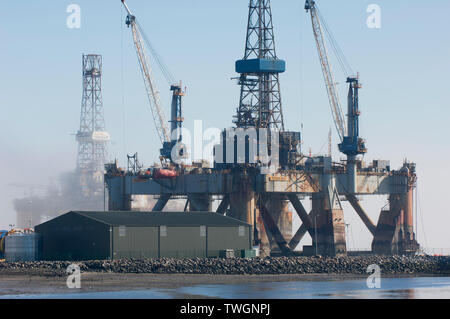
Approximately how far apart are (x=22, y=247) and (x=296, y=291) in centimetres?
4356

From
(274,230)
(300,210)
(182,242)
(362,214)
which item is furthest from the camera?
(362,214)

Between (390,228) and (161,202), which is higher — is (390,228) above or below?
below

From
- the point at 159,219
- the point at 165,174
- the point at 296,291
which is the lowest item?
the point at 296,291

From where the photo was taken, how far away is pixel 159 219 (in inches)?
5098

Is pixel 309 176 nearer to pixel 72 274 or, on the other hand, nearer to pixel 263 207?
pixel 263 207

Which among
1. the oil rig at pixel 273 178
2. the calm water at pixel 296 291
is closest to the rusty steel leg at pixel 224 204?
the oil rig at pixel 273 178

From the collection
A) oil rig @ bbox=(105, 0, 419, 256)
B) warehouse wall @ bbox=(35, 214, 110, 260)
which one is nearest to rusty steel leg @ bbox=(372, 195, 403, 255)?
oil rig @ bbox=(105, 0, 419, 256)

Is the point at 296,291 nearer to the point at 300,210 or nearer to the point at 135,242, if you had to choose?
the point at 135,242

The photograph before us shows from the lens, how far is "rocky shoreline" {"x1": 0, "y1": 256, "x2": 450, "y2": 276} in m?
116

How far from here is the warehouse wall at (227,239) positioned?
131 metres

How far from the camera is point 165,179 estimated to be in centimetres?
16212

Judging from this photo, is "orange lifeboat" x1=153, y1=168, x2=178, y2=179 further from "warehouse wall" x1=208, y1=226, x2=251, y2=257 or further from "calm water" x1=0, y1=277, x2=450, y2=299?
"calm water" x1=0, y1=277, x2=450, y2=299

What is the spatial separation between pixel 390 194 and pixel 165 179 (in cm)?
3600

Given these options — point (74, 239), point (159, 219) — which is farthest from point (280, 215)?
point (74, 239)
